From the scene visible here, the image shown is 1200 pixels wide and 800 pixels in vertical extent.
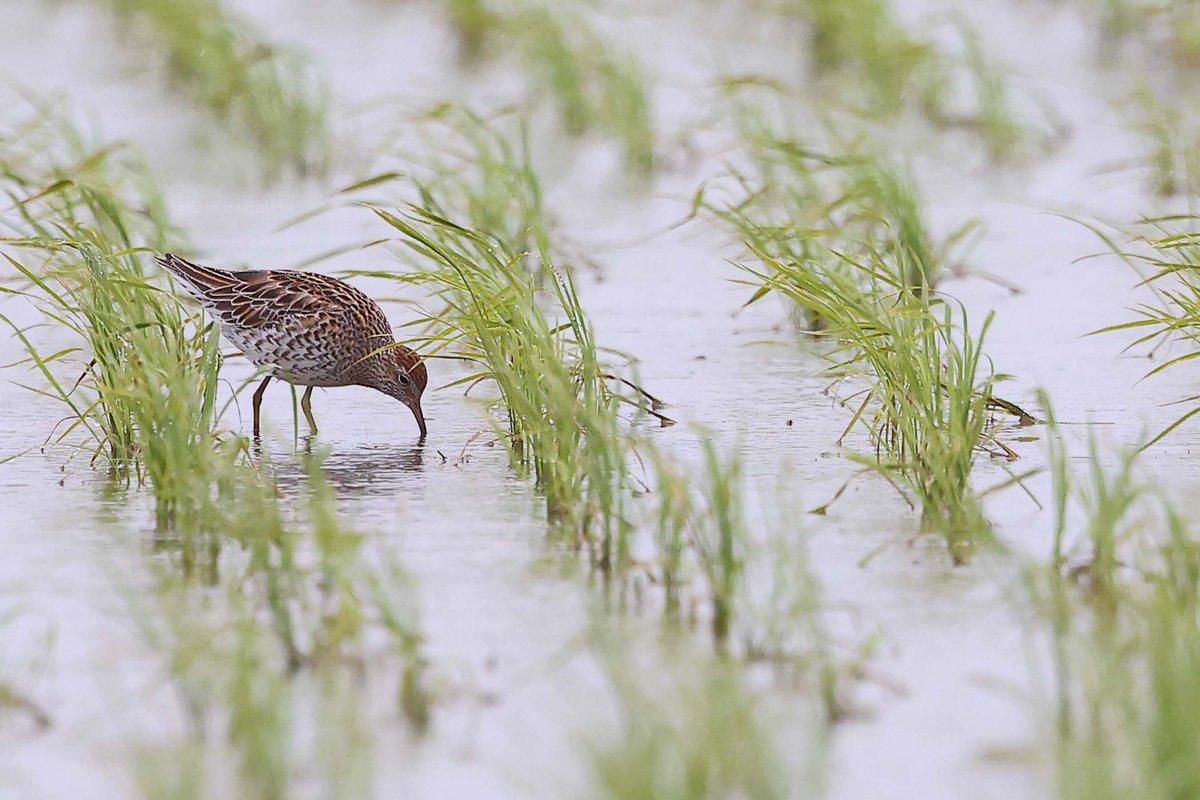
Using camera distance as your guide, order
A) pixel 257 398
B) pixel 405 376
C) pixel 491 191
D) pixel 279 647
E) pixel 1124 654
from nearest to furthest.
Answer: pixel 1124 654 < pixel 279 647 < pixel 405 376 < pixel 257 398 < pixel 491 191

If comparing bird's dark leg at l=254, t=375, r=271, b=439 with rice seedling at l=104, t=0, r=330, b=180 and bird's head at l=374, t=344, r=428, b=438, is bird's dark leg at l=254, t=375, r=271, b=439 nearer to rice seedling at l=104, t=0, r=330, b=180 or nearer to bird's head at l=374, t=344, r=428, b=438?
bird's head at l=374, t=344, r=428, b=438

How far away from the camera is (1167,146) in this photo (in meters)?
10.5

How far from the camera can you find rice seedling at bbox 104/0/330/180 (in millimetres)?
11688

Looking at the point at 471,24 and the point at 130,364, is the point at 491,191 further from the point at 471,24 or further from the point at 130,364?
the point at 471,24

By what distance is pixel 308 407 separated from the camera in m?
7.36

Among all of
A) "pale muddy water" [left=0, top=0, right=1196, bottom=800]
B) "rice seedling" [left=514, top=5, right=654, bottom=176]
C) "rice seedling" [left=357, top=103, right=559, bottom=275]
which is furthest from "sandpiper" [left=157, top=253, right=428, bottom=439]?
"rice seedling" [left=514, top=5, right=654, bottom=176]

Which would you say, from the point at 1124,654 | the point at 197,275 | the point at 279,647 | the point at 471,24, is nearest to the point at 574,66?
the point at 471,24

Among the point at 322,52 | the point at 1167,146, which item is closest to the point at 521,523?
the point at 1167,146

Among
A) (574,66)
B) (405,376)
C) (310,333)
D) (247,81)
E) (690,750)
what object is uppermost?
(574,66)

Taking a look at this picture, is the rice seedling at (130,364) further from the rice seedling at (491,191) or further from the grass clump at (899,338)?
the grass clump at (899,338)

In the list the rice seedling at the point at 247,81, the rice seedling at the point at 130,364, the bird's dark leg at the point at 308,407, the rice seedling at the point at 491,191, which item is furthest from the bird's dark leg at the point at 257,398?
the rice seedling at the point at 247,81

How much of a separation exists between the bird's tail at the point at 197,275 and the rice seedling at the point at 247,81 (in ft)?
13.2

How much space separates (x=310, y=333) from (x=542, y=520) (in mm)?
1649

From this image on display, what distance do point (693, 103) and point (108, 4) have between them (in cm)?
508
